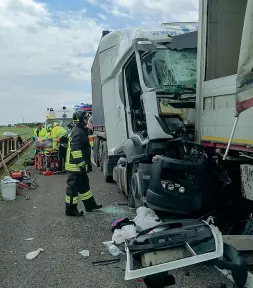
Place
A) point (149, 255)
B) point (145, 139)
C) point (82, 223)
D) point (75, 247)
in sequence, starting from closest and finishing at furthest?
point (149, 255) → point (75, 247) → point (145, 139) → point (82, 223)

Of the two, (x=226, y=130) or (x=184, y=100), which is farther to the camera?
(x=184, y=100)

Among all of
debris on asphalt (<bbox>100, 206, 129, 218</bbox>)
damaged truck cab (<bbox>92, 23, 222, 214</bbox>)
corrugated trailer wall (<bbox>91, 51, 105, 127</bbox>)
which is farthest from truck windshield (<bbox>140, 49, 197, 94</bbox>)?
corrugated trailer wall (<bbox>91, 51, 105, 127</bbox>)

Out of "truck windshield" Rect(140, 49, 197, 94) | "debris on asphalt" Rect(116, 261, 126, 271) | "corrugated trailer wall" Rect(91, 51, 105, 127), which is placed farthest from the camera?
Answer: "corrugated trailer wall" Rect(91, 51, 105, 127)

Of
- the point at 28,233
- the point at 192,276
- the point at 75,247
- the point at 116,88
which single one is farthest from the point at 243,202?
the point at 116,88

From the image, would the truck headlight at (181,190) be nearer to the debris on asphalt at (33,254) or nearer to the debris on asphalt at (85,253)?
the debris on asphalt at (85,253)

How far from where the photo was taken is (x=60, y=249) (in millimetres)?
5027

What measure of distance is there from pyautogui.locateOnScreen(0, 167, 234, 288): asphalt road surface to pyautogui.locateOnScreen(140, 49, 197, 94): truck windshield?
227 cm

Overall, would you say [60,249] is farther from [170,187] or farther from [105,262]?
[170,187]

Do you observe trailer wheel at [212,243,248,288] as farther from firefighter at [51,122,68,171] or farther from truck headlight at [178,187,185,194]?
firefighter at [51,122,68,171]

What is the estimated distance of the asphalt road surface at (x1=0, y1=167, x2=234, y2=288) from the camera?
398 centimetres

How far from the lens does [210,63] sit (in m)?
4.66

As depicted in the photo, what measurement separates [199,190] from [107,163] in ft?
19.3

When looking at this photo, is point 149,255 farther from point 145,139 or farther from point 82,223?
point 82,223

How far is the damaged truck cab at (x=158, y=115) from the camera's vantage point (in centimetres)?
466
